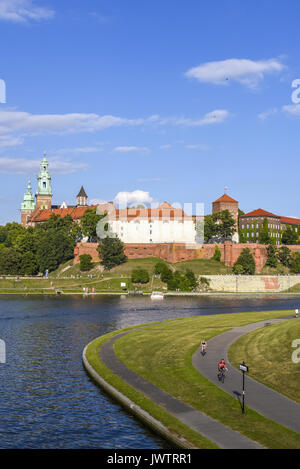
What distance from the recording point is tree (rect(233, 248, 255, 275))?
142750 mm

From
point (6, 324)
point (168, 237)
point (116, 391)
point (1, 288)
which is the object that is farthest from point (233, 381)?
point (168, 237)

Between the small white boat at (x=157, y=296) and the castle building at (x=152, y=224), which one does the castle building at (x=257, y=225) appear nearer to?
the castle building at (x=152, y=224)

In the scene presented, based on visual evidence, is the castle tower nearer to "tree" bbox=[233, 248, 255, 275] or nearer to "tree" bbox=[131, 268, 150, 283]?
"tree" bbox=[233, 248, 255, 275]

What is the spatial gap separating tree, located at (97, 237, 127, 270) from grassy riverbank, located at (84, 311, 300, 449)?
77915mm

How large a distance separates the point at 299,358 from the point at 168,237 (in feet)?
430

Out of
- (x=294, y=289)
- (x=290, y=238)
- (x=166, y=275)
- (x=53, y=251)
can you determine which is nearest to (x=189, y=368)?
(x=166, y=275)

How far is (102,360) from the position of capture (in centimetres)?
4191

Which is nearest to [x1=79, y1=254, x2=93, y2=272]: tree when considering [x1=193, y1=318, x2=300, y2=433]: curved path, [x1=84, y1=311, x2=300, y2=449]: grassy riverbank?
[x1=84, y1=311, x2=300, y2=449]: grassy riverbank

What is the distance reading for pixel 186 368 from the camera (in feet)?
123

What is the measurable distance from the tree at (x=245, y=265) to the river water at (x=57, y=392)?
213 ft

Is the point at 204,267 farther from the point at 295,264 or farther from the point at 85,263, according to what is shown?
the point at 85,263

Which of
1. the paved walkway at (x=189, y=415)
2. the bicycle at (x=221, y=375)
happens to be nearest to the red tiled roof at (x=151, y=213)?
the paved walkway at (x=189, y=415)

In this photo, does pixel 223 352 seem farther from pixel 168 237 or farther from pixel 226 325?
pixel 168 237

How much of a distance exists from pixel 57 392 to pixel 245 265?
113 m
